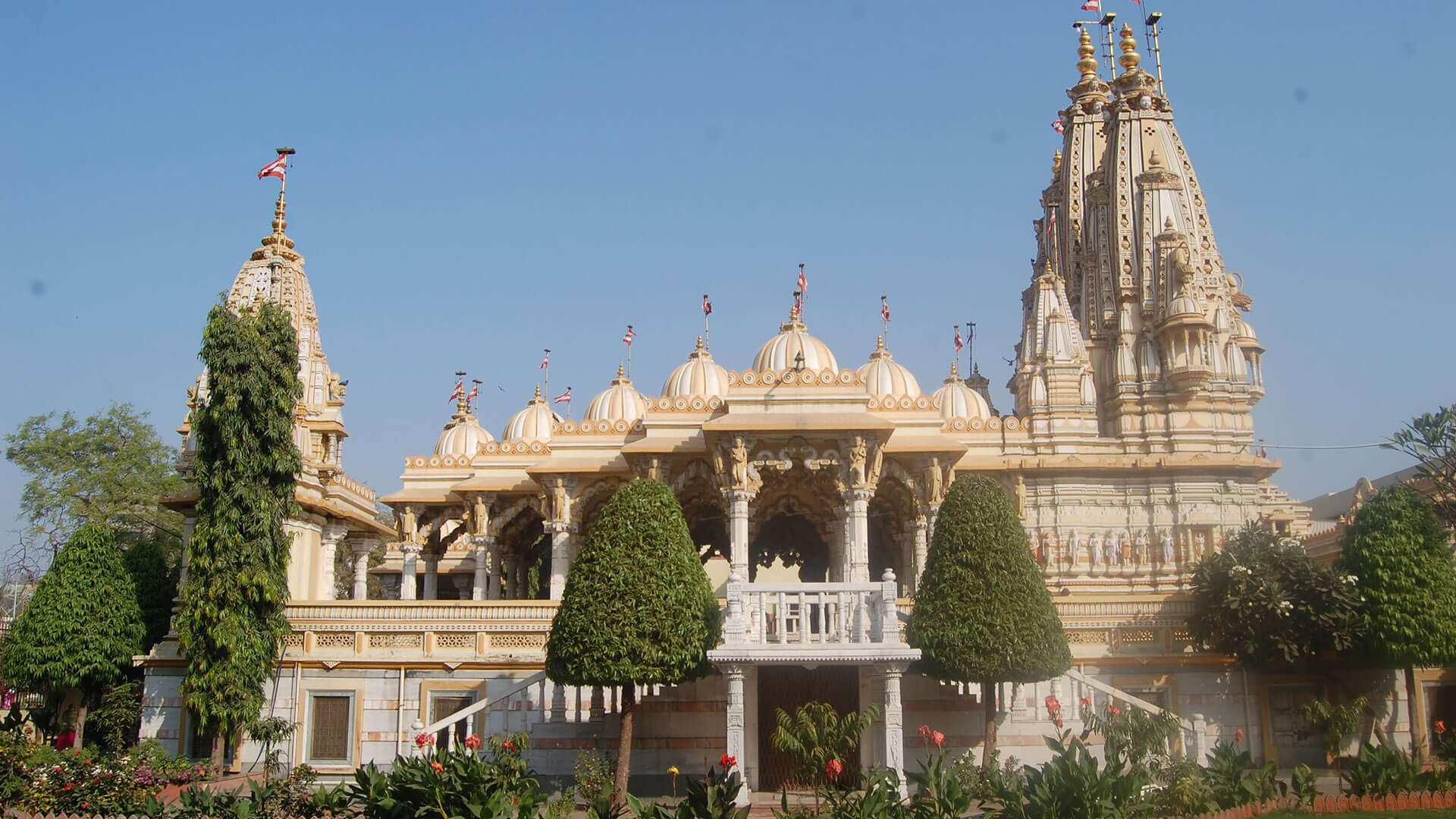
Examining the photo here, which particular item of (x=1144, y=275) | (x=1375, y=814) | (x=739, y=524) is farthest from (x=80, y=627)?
(x=1144, y=275)

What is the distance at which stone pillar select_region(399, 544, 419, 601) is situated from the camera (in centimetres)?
3478

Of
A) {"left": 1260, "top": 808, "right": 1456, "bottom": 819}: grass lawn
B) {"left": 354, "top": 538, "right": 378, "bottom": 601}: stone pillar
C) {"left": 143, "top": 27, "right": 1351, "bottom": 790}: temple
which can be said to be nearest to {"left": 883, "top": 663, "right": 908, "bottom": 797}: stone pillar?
{"left": 143, "top": 27, "right": 1351, "bottom": 790}: temple

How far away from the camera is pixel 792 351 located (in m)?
32.4

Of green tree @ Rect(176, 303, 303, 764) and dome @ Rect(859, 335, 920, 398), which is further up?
dome @ Rect(859, 335, 920, 398)

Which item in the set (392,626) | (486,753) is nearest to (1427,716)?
(486,753)

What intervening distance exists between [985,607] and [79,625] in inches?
671

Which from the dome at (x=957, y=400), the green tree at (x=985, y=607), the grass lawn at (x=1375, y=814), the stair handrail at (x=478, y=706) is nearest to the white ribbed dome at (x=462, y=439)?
the dome at (x=957, y=400)

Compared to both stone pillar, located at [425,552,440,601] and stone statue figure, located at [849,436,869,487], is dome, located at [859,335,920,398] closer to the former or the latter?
stone statue figure, located at [849,436,869,487]

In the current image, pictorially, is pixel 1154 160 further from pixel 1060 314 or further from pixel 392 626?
pixel 392 626

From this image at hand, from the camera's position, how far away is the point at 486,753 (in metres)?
20.8

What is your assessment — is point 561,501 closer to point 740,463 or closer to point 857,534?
point 740,463

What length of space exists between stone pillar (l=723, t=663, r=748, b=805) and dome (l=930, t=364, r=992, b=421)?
71.6 ft

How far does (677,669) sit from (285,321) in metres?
10.7

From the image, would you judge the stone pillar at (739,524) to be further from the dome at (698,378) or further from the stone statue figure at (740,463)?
the dome at (698,378)
